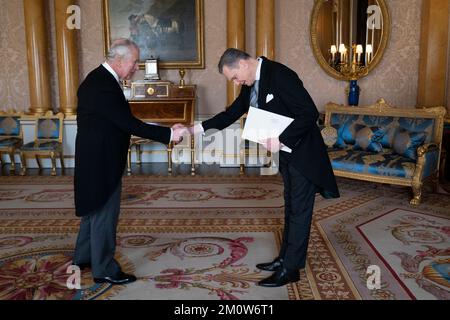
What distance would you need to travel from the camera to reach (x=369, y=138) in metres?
5.72

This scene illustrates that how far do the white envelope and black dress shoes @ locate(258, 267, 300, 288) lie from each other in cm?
79

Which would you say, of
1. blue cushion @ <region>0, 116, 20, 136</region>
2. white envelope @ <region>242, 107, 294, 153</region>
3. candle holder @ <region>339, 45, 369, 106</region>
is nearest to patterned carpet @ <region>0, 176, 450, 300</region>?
white envelope @ <region>242, 107, 294, 153</region>

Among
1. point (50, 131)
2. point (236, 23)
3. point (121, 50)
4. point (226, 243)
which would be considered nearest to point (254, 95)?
point (121, 50)

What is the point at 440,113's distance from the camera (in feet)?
17.4

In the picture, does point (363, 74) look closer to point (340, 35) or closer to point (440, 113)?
point (340, 35)

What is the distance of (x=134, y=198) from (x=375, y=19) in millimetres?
4618

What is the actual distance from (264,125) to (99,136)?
985 millimetres

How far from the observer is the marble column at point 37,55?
7.22m

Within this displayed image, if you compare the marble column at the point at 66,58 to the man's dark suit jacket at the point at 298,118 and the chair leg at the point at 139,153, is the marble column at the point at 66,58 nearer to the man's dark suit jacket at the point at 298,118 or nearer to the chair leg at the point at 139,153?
the chair leg at the point at 139,153

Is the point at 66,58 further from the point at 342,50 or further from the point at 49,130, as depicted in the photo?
the point at 342,50

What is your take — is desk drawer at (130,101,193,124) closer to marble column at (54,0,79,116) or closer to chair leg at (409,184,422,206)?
marble column at (54,0,79,116)

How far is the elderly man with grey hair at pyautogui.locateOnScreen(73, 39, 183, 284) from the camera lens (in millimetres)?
2725
